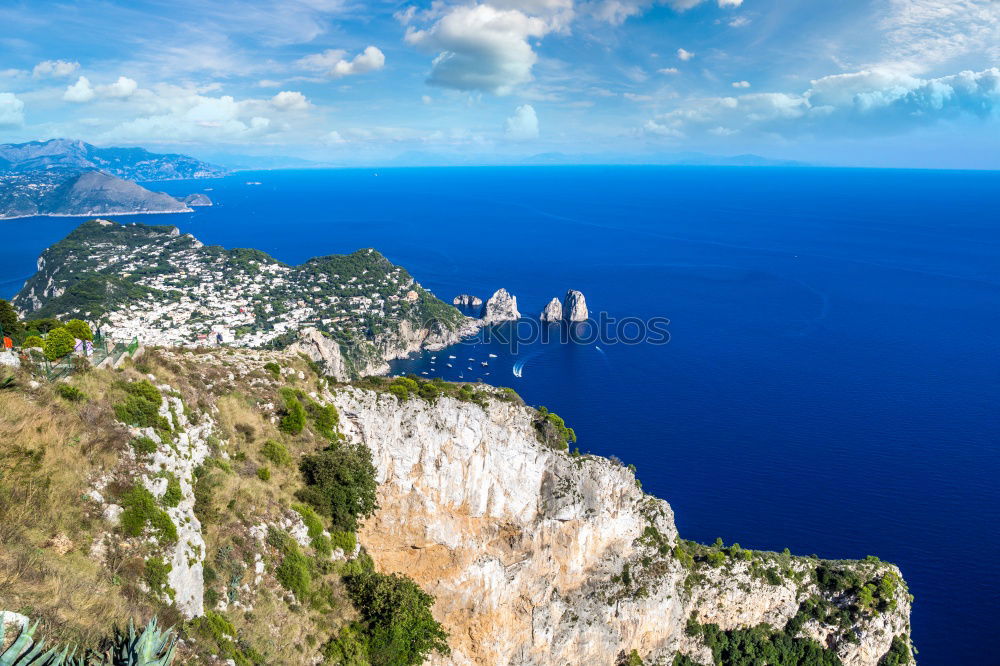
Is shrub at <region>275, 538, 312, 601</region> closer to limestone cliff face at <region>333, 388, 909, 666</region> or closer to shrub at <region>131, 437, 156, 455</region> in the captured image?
limestone cliff face at <region>333, 388, 909, 666</region>

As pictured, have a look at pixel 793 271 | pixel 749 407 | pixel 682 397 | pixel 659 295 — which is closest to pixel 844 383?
pixel 749 407

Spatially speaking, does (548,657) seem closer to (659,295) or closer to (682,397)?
(682,397)

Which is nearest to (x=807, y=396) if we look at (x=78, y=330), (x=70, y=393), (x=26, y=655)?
(x=78, y=330)

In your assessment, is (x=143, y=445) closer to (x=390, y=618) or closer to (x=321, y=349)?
(x=390, y=618)

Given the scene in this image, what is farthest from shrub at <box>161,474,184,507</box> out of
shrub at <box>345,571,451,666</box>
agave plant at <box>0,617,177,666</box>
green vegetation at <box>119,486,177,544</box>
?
shrub at <box>345,571,451,666</box>

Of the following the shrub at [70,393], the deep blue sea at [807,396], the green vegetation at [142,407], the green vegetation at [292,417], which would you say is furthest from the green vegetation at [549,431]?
the deep blue sea at [807,396]

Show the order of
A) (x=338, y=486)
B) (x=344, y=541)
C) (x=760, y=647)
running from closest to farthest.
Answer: (x=344, y=541) → (x=338, y=486) → (x=760, y=647)
